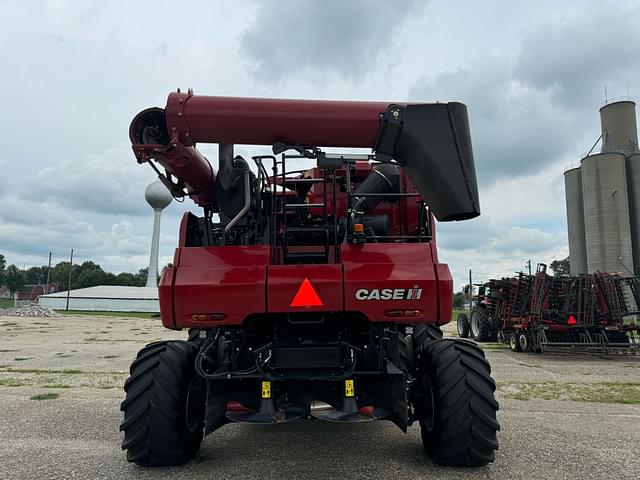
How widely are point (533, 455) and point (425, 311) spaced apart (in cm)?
208

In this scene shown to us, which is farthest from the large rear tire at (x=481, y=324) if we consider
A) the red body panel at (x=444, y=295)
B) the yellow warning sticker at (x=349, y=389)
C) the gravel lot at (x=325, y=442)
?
the yellow warning sticker at (x=349, y=389)

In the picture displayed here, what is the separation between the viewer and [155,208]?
71812mm

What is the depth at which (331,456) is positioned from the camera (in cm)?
459

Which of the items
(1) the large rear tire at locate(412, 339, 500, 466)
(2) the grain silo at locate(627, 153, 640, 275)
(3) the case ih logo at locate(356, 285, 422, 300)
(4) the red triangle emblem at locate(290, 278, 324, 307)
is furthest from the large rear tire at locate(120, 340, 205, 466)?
(2) the grain silo at locate(627, 153, 640, 275)

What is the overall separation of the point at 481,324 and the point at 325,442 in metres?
15.4

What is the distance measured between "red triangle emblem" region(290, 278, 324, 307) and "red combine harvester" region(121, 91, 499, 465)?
0.5 inches

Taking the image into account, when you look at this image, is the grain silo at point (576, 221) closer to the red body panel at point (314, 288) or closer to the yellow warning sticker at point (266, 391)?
the red body panel at point (314, 288)

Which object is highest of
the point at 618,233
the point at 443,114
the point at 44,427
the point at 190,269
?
the point at 618,233

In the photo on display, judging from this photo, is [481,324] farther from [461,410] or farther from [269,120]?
[269,120]

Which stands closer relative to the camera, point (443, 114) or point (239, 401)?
point (443, 114)

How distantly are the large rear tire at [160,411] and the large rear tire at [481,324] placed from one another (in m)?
16.1

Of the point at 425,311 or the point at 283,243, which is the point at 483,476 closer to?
the point at 425,311

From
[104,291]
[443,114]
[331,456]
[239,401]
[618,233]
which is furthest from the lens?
[104,291]

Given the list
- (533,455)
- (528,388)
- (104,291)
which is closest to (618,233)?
(528,388)
